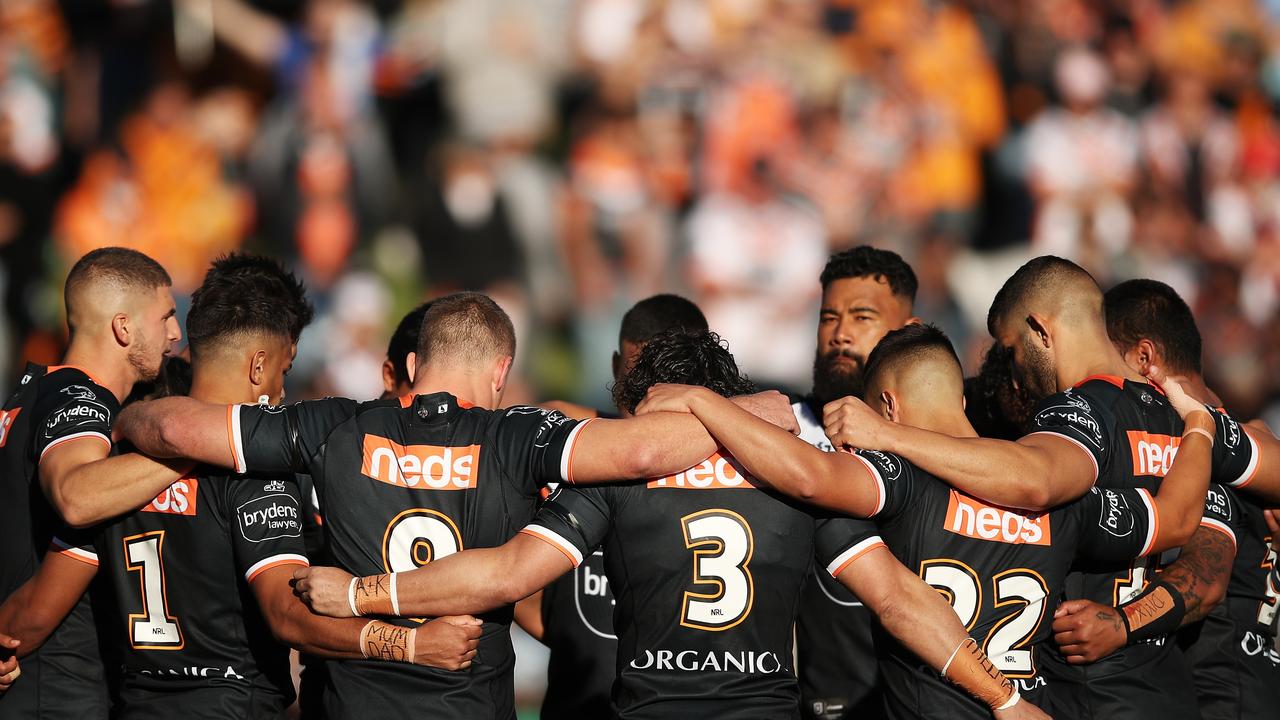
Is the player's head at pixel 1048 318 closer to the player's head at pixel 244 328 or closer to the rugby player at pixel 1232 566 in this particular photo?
the rugby player at pixel 1232 566

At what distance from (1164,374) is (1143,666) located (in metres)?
1.33

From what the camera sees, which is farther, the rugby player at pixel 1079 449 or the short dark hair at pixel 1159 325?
the short dark hair at pixel 1159 325

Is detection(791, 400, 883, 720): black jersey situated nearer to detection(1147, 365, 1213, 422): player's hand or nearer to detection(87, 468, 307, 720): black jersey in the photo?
detection(1147, 365, 1213, 422): player's hand

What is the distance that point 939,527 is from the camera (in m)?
3.82

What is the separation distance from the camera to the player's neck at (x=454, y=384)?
4.00 meters

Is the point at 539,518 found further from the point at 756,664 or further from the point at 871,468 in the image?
the point at 871,468

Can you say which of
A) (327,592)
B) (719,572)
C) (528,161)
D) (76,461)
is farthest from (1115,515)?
(528,161)

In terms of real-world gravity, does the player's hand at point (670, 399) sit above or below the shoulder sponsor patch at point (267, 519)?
above

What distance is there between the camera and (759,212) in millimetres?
11547

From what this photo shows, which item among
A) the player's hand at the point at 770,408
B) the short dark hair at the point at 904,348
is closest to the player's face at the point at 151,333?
the player's hand at the point at 770,408

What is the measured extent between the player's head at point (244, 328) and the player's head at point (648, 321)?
65.3 inches

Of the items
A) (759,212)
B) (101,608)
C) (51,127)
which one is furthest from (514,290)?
(101,608)

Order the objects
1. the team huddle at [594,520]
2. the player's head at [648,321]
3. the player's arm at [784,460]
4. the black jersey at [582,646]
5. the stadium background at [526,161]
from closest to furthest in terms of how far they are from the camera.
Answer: the player's arm at [784,460], the team huddle at [594,520], the black jersey at [582,646], the player's head at [648,321], the stadium background at [526,161]

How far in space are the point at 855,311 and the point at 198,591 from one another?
11.1 feet
